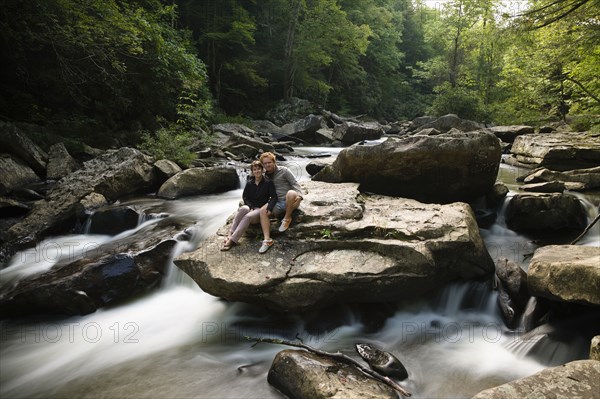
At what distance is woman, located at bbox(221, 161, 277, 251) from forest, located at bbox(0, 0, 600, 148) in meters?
5.34

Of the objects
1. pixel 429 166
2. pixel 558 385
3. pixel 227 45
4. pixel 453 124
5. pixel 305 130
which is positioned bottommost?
pixel 558 385

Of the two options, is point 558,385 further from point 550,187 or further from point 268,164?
point 550,187

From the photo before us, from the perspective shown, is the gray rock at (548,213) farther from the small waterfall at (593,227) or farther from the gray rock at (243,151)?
the gray rock at (243,151)

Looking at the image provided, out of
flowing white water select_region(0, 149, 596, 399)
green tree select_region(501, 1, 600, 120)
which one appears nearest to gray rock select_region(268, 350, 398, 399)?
flowing white water select_region(0, 149, 596, 399)

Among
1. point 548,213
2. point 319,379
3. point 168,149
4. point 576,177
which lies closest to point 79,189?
point 168,149

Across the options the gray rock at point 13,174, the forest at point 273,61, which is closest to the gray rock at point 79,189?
the gray rock at point 13,174

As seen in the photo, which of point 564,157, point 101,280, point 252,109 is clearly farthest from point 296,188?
point 252,109

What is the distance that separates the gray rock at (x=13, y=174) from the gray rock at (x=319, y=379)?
837 cm

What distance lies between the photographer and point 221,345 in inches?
179

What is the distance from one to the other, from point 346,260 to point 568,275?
241 cm

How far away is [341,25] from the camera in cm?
2672

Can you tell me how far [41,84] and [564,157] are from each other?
1629 cm

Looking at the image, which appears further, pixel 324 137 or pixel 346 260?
pixel 324 137

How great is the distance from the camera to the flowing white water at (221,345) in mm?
3857
